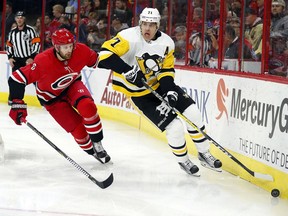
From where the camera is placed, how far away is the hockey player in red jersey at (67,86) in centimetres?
516

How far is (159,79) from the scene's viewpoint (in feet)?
17.1

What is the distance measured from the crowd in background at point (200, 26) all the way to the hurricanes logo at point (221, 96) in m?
0.20

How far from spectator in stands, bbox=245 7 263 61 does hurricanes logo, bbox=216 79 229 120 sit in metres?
0.39

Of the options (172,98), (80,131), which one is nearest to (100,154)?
(80,131)

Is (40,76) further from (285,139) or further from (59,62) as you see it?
(285,139)

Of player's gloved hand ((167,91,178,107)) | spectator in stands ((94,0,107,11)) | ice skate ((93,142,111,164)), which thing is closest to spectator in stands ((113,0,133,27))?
spectator in stands ((94,0,107,11))

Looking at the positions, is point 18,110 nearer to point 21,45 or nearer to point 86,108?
point 86,108

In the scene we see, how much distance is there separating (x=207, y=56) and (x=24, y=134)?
1.83 meters

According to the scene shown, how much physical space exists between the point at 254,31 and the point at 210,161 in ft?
3.26

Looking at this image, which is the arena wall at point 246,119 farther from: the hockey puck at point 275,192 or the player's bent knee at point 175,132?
the player's bent knee at point 175,132

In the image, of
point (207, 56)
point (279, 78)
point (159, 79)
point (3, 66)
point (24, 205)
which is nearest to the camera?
point (24, 205)

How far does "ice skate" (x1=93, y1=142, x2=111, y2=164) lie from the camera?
550 centimetres

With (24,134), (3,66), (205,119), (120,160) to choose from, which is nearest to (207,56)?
(205,119)

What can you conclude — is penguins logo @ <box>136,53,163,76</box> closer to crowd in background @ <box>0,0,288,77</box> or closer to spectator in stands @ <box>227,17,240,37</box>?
crowd in background @ <box>0,0,288,77</box>
